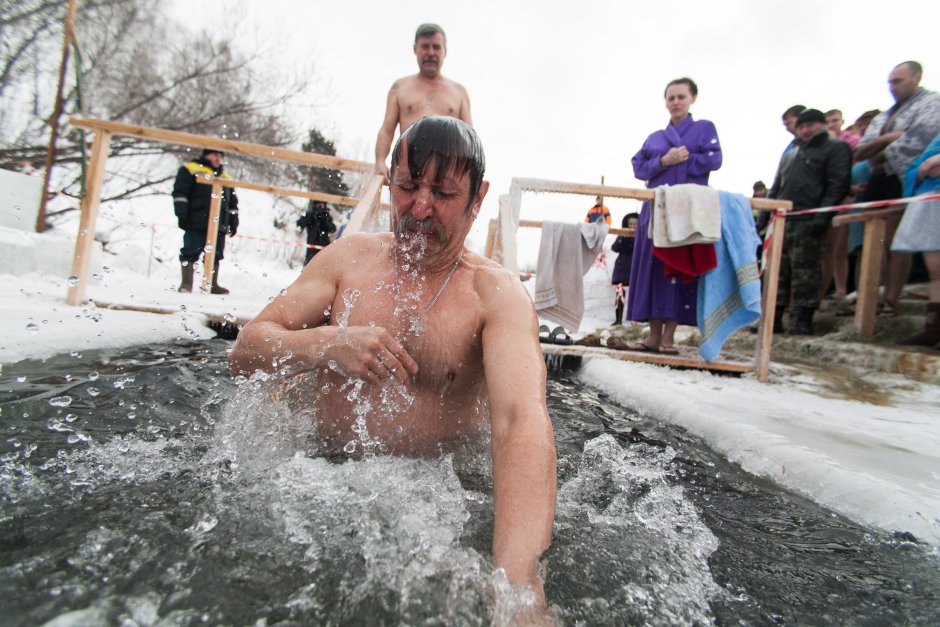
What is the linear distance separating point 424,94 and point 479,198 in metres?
2.91

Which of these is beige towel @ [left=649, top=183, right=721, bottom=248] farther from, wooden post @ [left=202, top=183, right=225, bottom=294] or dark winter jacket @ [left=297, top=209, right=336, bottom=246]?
dark winter jacket @ [left=297, top=209, right=336, bottom=246]

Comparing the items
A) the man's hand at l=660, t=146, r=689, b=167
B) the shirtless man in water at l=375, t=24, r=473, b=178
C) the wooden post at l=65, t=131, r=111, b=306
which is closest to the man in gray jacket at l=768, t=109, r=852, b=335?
the man's hand at l=660, t=146, r=689, b=167

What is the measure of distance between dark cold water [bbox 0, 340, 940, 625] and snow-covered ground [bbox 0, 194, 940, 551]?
124mm

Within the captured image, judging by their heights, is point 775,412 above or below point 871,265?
below

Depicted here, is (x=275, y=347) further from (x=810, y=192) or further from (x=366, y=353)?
(x=810, y=192)

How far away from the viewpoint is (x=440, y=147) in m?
1.41

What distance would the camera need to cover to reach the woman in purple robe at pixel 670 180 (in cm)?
430

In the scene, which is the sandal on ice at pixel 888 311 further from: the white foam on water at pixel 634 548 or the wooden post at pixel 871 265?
the white foam on water at pixel 634 548

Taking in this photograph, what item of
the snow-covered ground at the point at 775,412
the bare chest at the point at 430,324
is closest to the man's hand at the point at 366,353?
the bare chest at the point at 430,324

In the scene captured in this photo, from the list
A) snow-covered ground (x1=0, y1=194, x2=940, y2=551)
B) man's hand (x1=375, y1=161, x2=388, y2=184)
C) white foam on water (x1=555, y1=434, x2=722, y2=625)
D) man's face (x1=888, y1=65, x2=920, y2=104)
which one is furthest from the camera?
man's face (x1=888, y1=65, x2=920, y2=104)

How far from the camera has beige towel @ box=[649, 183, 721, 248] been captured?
153 inches

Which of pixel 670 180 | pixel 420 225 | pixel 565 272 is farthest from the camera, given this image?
pixel 565 272

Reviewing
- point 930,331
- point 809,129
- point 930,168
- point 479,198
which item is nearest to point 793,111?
point 809,129

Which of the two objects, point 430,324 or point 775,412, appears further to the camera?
point 775,412
